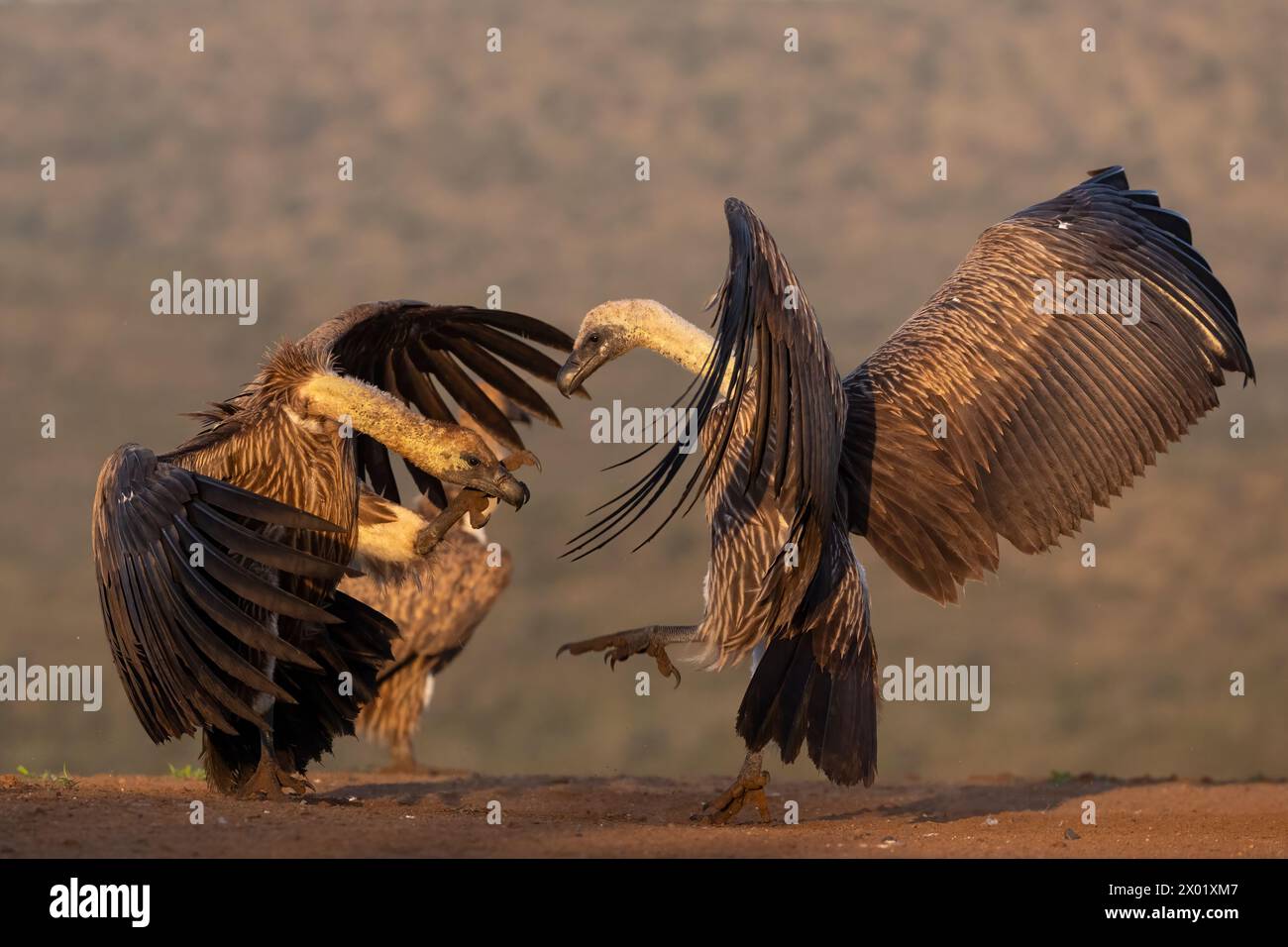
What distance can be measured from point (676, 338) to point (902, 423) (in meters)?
1.23

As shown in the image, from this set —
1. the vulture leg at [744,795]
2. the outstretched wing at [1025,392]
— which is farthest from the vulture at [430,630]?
the outstretched wing at [1025,392]

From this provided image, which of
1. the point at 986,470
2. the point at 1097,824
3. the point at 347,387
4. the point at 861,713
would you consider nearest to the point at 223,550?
the point at 347,387

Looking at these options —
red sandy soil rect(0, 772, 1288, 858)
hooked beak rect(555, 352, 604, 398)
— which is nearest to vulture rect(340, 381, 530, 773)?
red sandy soil rect(0, 772, 1288, 858)

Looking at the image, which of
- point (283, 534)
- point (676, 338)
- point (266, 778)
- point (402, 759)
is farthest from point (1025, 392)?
point (402, 759)

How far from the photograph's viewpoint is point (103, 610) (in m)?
7.27

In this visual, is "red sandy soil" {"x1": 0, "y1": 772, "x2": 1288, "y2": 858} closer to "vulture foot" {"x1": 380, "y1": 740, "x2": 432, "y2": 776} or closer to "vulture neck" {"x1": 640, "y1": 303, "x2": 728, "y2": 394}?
"vulture foot" {"x1": 380, "y1": 740, "x2": 432, "y2": 776}

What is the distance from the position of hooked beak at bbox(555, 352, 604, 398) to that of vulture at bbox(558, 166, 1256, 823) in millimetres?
11

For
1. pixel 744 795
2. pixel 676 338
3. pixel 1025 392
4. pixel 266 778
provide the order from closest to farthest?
pixel 266 778, pixel 744 795, pixel 676 338, pixel 1025 392

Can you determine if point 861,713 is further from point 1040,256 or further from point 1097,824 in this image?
point 1040,256

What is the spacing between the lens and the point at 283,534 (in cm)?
783

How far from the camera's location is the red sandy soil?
6531mm

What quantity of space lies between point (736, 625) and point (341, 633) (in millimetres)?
2057

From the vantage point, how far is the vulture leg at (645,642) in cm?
820

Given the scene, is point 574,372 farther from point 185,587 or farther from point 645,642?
point 185,587
